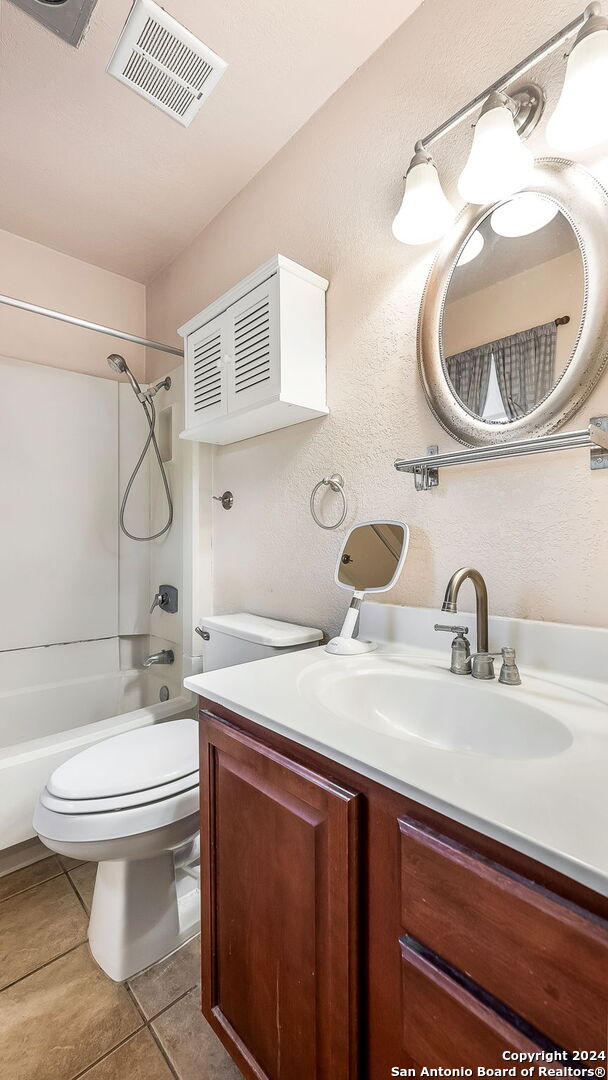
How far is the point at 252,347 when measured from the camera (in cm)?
136

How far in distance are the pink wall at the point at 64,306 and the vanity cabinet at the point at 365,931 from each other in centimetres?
210

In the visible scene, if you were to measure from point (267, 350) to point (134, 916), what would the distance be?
163cm

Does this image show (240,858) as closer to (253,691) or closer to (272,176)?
(253,691)

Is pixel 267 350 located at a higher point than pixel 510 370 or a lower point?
higher

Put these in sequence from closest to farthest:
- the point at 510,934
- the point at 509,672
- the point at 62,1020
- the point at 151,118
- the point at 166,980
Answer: the point at 510,934 < the point at 509,672 < the point at 62,1020 < the point at 166,980 < the point at 151,118

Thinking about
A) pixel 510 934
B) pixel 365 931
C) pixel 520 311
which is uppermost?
pixel 520 311

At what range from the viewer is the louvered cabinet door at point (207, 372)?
148cm

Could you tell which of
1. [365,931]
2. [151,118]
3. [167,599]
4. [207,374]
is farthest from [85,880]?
[151,118]

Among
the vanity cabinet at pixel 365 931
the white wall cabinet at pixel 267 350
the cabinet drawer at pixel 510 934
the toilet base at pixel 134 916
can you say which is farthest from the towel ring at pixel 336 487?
the toilet base at pixel 134 916

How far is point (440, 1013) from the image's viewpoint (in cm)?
50

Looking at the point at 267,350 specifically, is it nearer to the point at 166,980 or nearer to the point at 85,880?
the point at 166,980

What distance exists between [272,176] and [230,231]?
11.5 inches

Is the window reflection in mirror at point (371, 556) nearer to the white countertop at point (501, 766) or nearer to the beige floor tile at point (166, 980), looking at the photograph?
the white countertop at point (501, 766)

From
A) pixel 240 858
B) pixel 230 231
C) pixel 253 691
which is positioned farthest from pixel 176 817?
pixel 230 231
